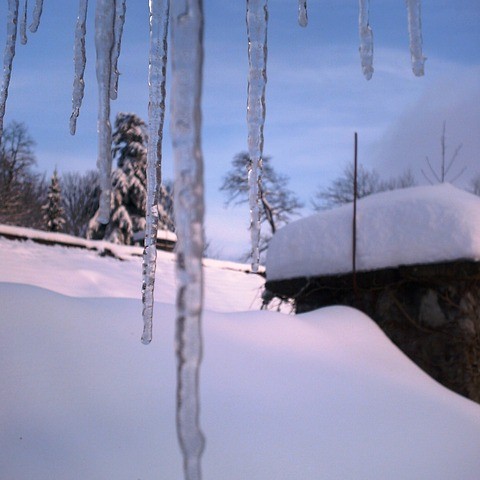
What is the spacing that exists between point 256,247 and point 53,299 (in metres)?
0.68

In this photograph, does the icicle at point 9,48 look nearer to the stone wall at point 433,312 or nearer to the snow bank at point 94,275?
the stone wall at point 433,312

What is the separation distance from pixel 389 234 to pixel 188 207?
2453 mm

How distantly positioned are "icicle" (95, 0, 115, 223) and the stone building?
2028 millimetres

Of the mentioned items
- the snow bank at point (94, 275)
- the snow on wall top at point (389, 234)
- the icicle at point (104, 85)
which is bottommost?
the snow bank at point (94, 275)

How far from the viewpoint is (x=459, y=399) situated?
222 centimetres

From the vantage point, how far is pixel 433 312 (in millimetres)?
2953

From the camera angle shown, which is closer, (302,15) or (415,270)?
(302,15)

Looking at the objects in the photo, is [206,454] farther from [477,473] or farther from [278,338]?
[477,473]

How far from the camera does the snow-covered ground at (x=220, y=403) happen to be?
122cm

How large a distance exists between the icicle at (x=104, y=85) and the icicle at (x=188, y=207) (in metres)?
0.71

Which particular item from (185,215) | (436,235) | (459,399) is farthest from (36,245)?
(185,215)

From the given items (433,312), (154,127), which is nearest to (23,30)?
(154,127)

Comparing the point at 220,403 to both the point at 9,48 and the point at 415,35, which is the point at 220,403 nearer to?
the point at 9,48

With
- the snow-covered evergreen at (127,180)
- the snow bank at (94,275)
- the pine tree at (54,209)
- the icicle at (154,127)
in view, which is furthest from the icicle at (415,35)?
the pine tree at (54,209)
